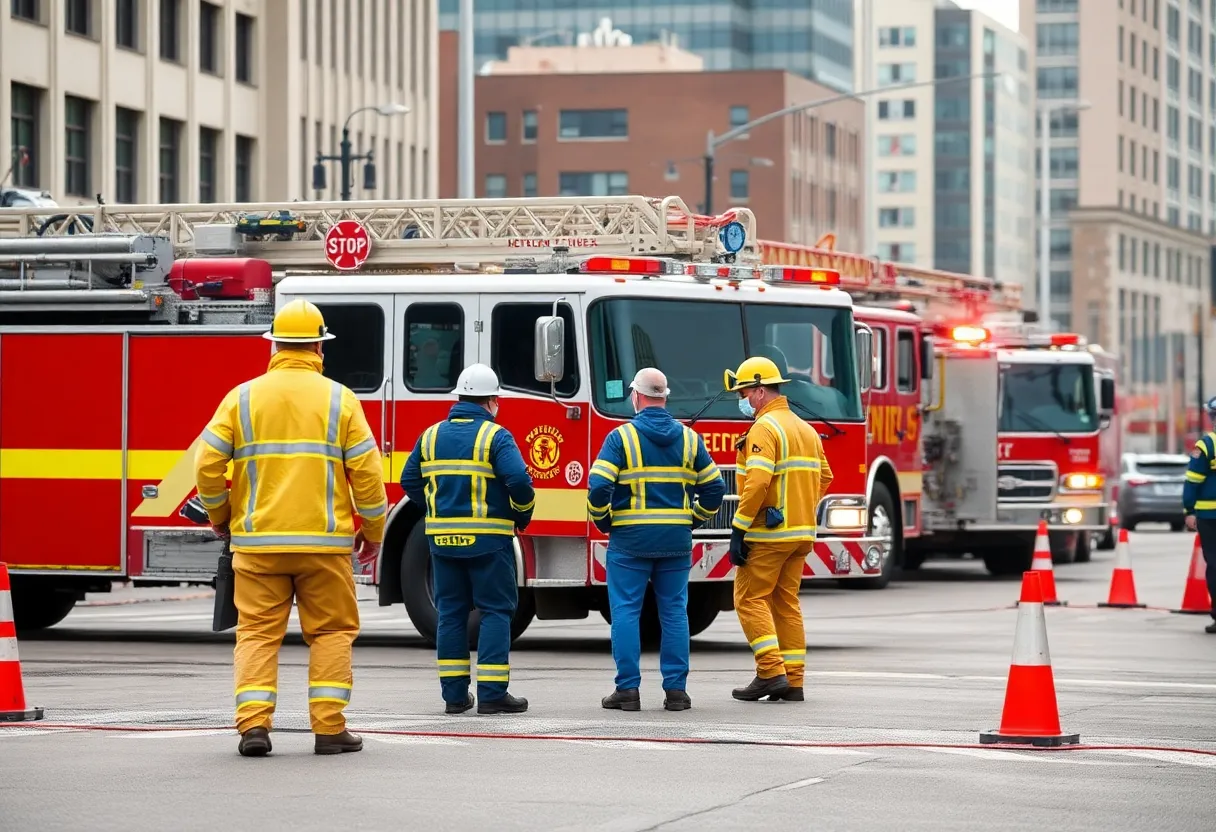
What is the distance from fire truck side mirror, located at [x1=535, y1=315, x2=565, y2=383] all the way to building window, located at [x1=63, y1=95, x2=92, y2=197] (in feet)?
108

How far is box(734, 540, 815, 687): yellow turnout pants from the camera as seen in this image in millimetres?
12766

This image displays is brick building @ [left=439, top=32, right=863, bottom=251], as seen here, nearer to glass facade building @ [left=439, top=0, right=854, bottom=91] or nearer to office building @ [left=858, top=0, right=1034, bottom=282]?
glass facade building @ [left=439, top=0, right=854, bottom=91]

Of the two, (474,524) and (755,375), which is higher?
(755,375)

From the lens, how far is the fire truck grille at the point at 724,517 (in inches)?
635

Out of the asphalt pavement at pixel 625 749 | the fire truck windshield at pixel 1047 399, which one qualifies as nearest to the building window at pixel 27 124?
the fire truck windshield at pixel 1047 399

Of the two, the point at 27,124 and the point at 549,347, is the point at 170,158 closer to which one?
the point at 27,124

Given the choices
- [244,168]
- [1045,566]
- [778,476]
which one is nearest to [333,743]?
[778,476]

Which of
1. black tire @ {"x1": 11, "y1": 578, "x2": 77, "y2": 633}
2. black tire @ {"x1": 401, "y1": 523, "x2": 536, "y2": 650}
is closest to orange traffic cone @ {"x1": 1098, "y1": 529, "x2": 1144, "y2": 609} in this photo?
black tire @ {"x1": 401, "y1": 523, "x2": 536, "y2": 650}

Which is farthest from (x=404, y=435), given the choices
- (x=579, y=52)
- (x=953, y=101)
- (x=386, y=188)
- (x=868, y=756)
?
(x=953, y=101)

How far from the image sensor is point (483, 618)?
12.1 m

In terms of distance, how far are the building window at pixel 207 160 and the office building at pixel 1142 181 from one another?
71984mm

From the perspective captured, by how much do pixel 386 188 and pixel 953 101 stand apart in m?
100

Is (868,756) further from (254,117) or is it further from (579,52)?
(579,52)

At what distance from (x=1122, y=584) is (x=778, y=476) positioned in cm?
989
